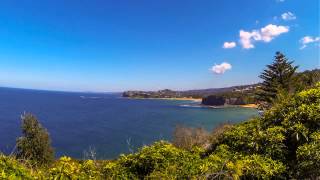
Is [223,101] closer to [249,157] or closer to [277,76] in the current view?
[277,76]

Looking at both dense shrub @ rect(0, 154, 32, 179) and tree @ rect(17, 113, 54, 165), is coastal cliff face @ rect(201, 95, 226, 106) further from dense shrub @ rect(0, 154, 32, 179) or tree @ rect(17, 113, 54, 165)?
dense shrub @ rect(0, 154, 32, 179)

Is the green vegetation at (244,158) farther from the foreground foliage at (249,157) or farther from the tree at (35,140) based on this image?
the tree at (35,140)

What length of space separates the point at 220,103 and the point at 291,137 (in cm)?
14354

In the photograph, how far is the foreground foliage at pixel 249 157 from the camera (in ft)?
22.9

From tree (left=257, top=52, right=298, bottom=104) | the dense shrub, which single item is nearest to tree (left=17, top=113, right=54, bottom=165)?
tree (left=257, top=52, right=298, bottom=104)

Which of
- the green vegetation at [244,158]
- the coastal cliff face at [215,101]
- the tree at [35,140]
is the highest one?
the green vegetation at [244,158]

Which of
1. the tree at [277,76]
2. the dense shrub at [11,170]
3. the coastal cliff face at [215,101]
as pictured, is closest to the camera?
the dense shrub at [11,170]

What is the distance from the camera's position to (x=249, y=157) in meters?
7.68

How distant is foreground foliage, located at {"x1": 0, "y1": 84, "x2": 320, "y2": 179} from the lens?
22.9 ft

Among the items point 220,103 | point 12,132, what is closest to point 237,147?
point 12,132

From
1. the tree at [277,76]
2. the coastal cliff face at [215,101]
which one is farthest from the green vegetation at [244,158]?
the coastal cliff face at [215,101]

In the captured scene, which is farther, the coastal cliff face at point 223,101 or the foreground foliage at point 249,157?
the coastal cliff face at point 223,101

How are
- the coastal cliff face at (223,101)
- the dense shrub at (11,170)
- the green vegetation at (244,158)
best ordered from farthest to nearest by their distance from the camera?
the coastal cliff face at (223,101)
the green vegetation at (244,158)
the dense shrub at (11,170)

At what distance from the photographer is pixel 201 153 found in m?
9.29
